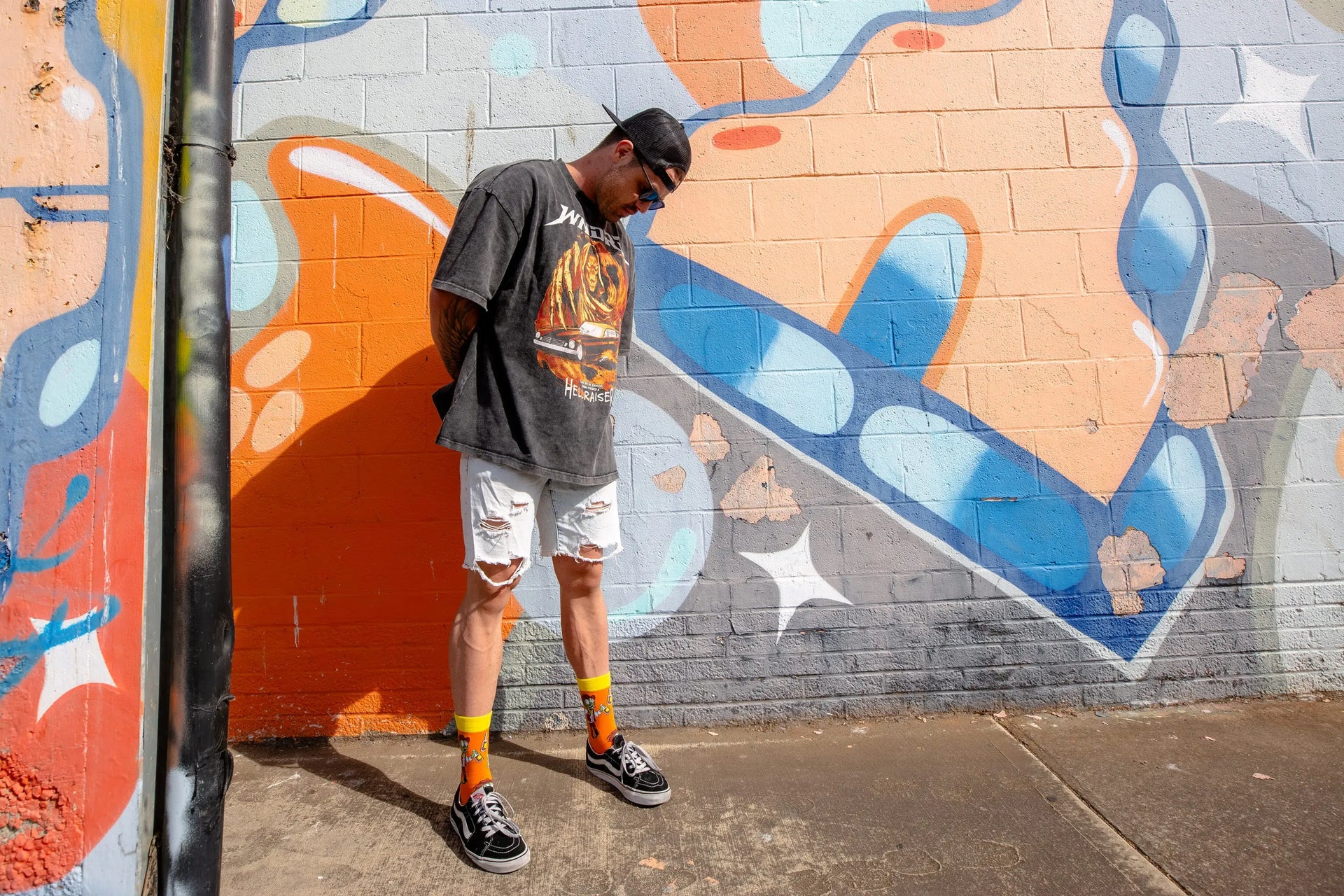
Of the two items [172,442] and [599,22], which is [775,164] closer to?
[599,22]

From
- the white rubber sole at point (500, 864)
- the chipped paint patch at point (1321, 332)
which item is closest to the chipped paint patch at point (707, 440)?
the white rubber sole at point (500, 864)

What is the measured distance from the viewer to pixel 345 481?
101 inches

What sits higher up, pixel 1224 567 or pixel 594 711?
pixel 1224 567

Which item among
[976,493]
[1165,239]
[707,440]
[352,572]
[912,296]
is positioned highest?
[1165,239]

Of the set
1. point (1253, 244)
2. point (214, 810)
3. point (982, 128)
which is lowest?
point (214, 810)

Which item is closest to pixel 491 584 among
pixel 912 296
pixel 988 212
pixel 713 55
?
pixel 912 296

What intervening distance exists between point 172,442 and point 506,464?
27.8 inches

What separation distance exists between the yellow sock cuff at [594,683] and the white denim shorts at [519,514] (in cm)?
35

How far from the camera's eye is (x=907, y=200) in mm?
2650

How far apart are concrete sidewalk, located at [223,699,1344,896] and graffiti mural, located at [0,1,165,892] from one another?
47 centimetres

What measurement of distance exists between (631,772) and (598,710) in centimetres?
19

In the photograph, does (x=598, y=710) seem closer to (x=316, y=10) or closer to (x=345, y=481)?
(x=345, y=481)

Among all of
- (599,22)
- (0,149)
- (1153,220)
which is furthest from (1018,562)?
(0,149)

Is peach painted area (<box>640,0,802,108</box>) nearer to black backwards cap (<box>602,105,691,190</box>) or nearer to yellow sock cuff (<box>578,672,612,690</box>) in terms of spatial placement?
black backwards cap (<box>602,105,691,190</box>)
